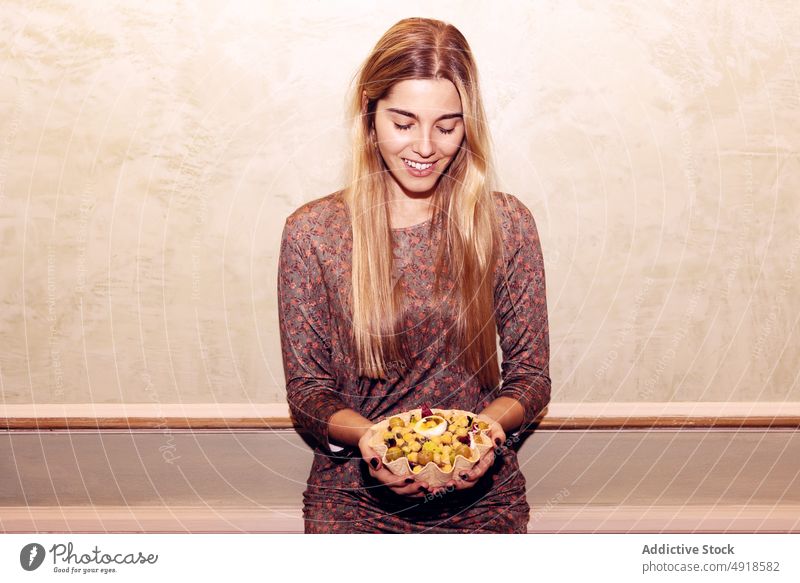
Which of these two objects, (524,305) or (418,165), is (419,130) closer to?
(418,165)

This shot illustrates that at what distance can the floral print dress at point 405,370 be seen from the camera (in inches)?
51.3

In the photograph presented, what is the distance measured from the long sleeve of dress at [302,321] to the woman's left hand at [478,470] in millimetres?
199

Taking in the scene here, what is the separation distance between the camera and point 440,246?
1338mm

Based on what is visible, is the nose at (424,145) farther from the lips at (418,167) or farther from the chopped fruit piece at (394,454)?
the chopped fruit piece at (394,454)

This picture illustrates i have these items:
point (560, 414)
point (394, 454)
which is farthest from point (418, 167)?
point (560, 414)

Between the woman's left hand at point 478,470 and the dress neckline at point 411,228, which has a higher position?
the dress neckline at point 411,228

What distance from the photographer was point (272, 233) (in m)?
1.50

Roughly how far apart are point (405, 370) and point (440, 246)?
191 millimetres

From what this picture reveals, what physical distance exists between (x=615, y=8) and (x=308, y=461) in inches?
36.1

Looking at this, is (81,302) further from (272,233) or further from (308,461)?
(308,461)

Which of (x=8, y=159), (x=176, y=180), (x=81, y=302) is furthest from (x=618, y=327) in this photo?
(x=8, y=159)
